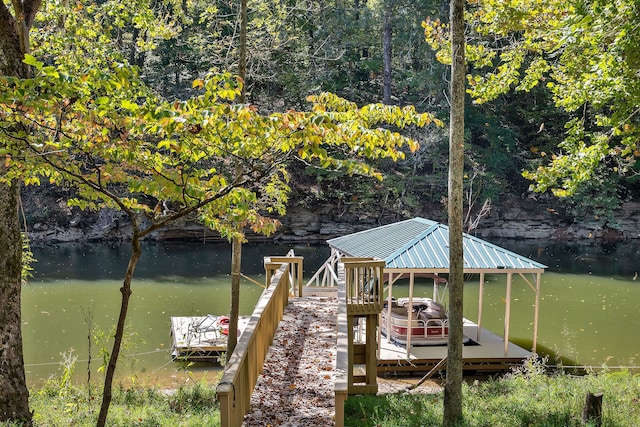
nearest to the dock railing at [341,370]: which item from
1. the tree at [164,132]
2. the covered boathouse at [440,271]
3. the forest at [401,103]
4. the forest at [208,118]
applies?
the forest at [208,118]

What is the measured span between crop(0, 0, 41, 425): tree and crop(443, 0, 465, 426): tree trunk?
485 cm

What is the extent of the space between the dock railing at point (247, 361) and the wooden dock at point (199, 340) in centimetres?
485

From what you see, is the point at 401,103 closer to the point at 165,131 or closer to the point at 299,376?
the point at 299,376

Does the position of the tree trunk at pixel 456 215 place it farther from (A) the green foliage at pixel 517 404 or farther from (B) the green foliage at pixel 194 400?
(B) the green foliage at pixel 194 400

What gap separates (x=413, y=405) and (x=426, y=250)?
4.78 metres

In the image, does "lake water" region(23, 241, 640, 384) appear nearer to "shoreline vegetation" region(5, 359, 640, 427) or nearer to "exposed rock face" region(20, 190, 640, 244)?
"shoreline vegetation" region(5, 359, 640, 427)

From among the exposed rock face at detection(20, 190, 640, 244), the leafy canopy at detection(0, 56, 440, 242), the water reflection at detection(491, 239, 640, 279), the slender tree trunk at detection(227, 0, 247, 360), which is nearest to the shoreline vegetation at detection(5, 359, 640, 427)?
the slender tree trunk at detection(227, 0, 247, 360)

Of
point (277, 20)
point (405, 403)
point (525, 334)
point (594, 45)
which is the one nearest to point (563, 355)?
point (525, 334)

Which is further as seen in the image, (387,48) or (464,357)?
(387,48)

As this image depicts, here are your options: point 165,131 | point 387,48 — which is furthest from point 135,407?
point 387,48

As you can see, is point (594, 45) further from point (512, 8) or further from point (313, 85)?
point (313, 85)

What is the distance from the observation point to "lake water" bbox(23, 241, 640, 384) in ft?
46.1

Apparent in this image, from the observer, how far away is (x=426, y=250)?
13617mm

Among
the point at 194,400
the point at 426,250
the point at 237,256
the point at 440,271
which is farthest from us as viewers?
the point at 426,250
